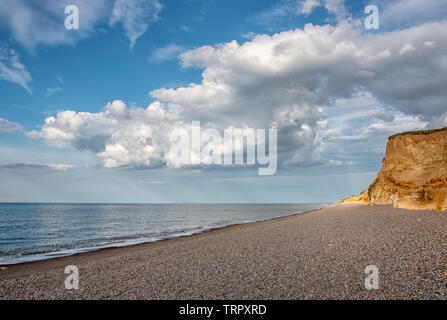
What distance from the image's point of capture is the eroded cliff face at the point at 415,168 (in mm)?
30641

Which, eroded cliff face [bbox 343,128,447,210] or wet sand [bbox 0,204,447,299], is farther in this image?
eroded cliff face [bbox 343,128,447,210]

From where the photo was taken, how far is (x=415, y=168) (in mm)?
38562

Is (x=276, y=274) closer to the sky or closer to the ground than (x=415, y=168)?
closer to the ground

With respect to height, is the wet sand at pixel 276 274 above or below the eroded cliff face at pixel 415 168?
below

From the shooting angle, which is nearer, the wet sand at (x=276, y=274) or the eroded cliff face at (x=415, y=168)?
the wet sand at (x=276, y=274)

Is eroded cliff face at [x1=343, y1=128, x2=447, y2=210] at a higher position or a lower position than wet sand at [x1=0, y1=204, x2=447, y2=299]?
higher

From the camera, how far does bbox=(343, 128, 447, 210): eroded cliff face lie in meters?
30.6

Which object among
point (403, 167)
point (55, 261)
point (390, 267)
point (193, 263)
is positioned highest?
Answer: point (403, 167)

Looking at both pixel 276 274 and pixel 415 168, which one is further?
pixel 415 168

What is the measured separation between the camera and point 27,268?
15.9m
